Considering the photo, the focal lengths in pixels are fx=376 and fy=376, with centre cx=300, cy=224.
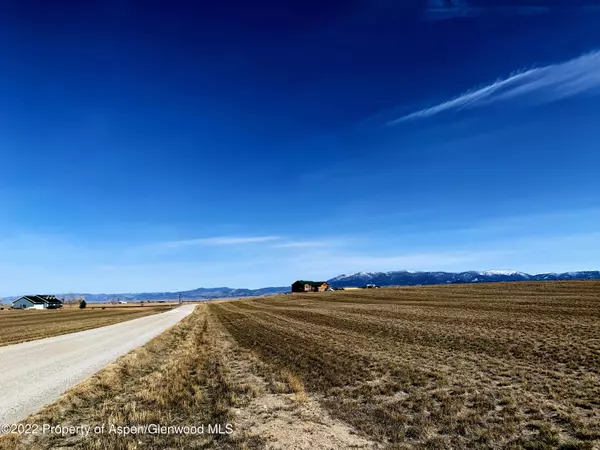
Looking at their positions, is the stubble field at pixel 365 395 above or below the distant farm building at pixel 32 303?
below

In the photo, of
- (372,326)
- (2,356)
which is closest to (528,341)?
(372,326)

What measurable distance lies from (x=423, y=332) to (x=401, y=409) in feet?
61.2

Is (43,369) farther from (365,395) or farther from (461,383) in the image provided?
(461,383)

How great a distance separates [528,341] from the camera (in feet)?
73.1

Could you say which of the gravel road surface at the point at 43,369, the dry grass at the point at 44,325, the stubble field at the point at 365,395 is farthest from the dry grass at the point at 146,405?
the dry grass at the point at 44,325

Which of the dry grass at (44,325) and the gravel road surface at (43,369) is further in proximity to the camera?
the dry grass at (44,325)

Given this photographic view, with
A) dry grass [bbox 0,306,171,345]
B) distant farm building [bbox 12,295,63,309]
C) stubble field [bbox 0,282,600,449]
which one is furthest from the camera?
distant farm building [bbox 12,295,63,309]

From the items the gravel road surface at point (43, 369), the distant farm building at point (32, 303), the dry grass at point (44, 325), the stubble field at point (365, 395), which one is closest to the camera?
the stubble field at point (365, 395)

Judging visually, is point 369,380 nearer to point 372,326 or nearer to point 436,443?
point 436,443

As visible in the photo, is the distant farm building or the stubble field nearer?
the stubble field

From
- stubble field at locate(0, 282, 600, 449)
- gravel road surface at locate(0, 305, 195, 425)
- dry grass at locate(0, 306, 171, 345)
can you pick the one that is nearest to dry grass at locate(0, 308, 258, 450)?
stubble field at locate(0, 282, 600, 449)

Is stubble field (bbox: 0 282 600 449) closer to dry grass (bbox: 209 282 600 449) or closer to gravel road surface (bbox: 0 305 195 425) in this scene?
dry grass (bbox: 209 282 600 449)

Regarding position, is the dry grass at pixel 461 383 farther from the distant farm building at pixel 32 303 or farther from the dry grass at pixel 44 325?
the distant farm building at pixel 32 303

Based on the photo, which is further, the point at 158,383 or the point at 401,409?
the point at 158,383
